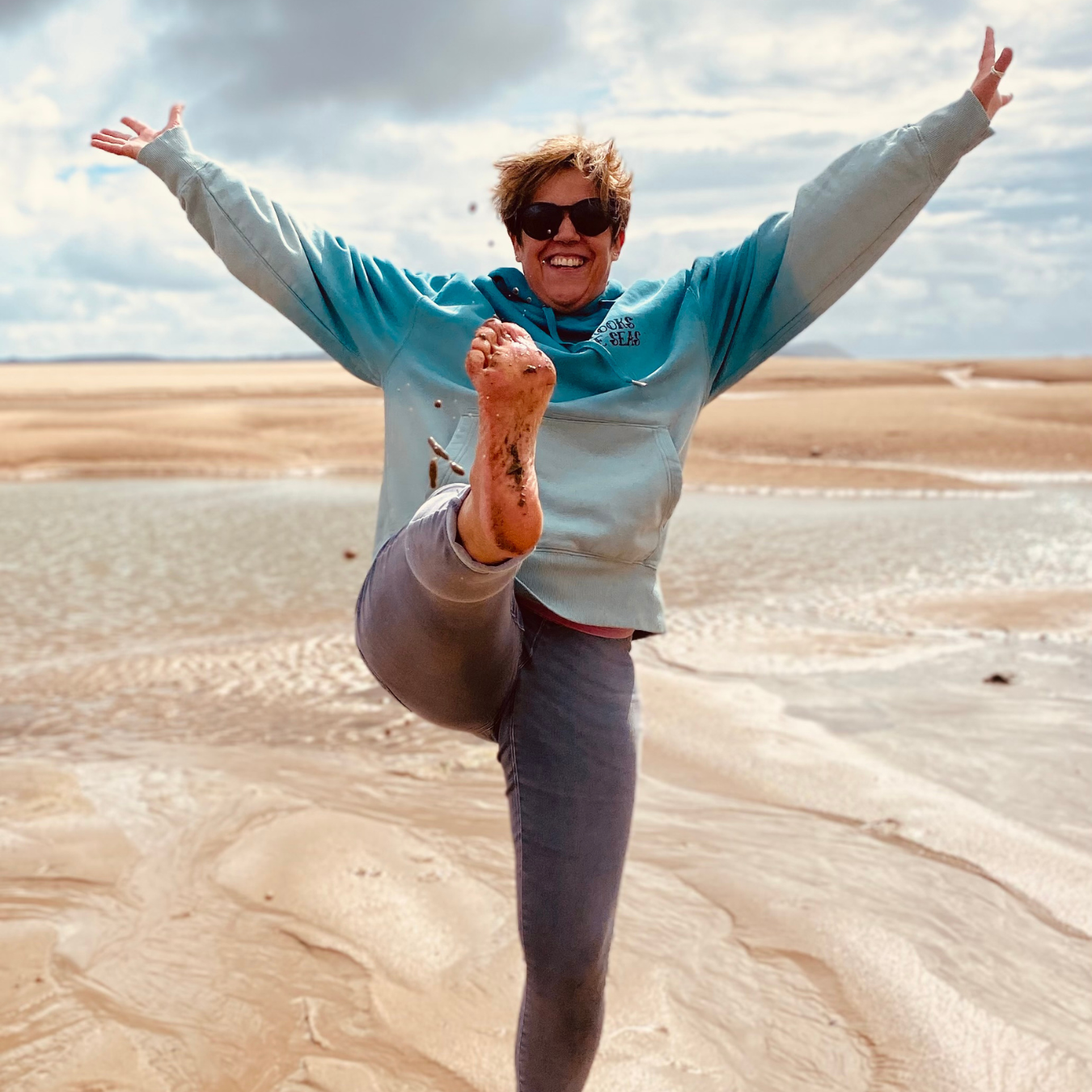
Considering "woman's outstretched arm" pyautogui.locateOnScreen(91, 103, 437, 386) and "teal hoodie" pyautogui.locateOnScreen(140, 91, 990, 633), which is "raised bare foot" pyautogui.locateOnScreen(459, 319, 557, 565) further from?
"woman's outstretched arm" pyautogui.locateOnScreen(91, 103, 437, 386)

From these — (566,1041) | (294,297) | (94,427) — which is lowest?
(94,427)

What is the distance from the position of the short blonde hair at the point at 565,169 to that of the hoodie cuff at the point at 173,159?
560 millimetres

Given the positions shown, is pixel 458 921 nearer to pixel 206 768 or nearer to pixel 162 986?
pixel 162 986

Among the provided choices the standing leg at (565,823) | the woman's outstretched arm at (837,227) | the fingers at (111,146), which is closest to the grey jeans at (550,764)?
the standing leg at (565,823)

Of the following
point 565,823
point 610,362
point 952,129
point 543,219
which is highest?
point 952,129

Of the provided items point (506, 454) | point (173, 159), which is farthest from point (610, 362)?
point (173, 159)

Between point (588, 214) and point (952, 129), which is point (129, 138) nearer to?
point (588, 214)

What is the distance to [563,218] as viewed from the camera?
200cm

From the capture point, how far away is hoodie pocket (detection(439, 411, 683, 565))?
1844mm

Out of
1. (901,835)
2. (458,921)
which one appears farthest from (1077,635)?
(458,921)

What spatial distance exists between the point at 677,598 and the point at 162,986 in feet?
15.8

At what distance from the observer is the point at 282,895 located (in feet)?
11.1

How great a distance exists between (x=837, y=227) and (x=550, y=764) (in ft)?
3.26

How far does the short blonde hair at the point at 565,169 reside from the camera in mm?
2008
